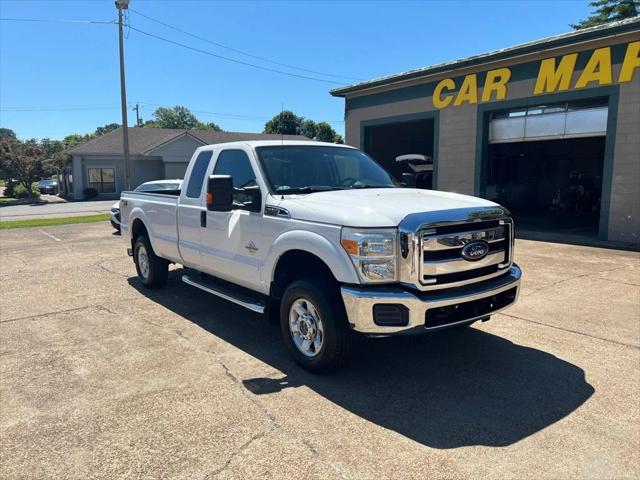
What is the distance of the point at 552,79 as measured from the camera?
1355 cm

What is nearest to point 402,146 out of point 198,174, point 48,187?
point 198,174

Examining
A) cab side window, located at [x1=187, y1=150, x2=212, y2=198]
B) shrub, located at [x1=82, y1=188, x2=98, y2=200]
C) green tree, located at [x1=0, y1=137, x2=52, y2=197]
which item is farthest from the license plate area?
green tree, located at [x1=0, y1=137, x2=52, y2=197]

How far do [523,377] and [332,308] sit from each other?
6.01ft

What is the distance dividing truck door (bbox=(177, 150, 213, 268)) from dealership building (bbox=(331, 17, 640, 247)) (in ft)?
8.50

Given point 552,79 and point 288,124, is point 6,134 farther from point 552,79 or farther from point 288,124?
point 552,79

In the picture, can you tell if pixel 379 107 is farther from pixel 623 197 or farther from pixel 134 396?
pixel 134 396

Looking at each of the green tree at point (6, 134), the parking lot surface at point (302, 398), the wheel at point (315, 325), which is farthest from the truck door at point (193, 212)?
the green tree at point (6, 134)

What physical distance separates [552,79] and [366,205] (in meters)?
11.8

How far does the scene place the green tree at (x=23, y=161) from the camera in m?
37.6

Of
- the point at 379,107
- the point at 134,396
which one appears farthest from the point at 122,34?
the point at 134,396

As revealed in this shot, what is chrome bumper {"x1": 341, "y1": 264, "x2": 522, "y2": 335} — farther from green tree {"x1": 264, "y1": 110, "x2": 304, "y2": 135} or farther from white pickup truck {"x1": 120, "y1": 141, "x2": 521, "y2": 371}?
green tree {"x1": 264, "y1": 110, "x2": 304, "y2": 135}

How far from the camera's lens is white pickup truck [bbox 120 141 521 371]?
3.82 meters

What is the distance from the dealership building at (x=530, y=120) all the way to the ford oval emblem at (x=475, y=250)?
2.24 metres

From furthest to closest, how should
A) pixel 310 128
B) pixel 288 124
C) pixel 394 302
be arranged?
pixel 310 128
pixel 288 124
pixel 394 302
